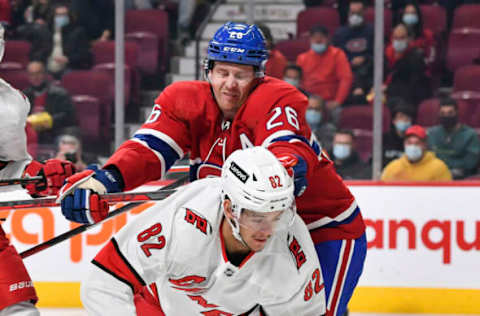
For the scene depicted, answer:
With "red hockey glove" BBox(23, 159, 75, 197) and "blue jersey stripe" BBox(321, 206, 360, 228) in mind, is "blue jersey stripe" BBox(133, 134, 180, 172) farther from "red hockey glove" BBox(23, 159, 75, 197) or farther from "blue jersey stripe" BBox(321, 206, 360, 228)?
"blue jersey stripe" BBox(321, 206, 360, 228)

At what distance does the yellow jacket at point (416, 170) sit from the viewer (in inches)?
184

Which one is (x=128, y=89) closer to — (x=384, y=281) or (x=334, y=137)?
(x=334, y=137)

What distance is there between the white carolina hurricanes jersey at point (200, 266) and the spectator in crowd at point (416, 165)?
212 cm

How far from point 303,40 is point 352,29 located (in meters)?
0.27

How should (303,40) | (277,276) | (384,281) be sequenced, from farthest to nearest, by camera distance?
(303,40), (384,281), (277,276)

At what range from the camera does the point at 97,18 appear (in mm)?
4938

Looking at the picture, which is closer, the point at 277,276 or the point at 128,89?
the point at 277,276

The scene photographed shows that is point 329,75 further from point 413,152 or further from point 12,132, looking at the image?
point 12,132

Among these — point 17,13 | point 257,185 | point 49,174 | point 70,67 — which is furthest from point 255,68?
point 17,13

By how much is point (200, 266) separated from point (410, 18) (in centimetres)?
286

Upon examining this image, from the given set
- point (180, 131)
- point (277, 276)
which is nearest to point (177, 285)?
point (277, 276)

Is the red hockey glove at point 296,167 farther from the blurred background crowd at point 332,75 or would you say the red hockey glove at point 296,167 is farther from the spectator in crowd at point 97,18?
the spectator in crowd at point 97,18

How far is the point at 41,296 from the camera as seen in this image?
4.76 metres

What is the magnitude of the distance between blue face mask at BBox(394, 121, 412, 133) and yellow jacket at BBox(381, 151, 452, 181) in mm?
133
